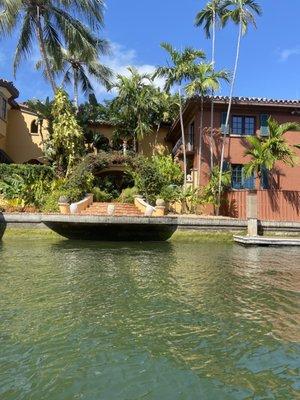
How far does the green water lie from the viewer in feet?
15.6

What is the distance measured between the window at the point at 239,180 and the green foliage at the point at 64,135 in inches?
376

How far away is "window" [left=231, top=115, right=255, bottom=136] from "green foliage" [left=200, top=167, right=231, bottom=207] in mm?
3308

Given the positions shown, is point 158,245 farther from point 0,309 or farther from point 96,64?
point 96,64

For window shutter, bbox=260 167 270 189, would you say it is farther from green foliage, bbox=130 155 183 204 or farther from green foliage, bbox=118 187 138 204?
green foliage, bbox=118 187 138 204

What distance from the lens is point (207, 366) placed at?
5.27 m

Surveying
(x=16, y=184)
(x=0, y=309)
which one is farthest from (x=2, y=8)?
(x=0, y=309)

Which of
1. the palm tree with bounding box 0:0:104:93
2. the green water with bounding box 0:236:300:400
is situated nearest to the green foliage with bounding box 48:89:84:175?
the palm tree with bounding box 0:0:104:93

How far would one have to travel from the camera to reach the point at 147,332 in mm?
6496

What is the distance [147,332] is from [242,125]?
2284 centimetres

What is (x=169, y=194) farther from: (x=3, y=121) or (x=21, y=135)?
(x=21, y=135)

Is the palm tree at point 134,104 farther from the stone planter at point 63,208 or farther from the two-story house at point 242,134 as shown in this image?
the stone planter at point 63,208

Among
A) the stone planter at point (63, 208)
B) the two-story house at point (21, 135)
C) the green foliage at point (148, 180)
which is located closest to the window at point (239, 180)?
the green foliage at point (148, 180)

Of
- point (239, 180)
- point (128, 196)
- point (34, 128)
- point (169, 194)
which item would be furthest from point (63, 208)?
point (34, 128)

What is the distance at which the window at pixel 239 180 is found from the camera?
89.2 ft
